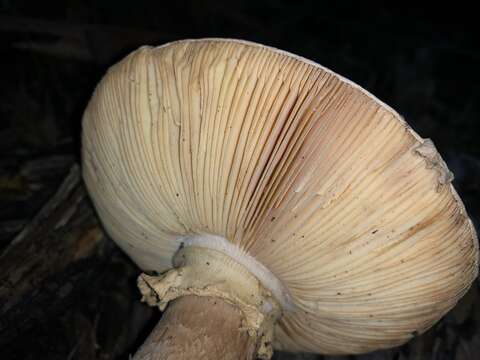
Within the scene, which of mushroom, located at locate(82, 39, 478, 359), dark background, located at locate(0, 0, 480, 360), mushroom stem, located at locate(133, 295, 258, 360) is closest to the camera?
mushroom, located at locate(82, 39, 478, 359)

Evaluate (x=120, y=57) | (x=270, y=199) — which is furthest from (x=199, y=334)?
(x=120, y=57)

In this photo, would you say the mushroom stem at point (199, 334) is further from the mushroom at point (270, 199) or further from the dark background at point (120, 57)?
the dark background at point (120, 57)

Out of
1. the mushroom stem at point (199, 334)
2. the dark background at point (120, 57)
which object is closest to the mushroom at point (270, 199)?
A: the mushroom stem at point (199, 334)

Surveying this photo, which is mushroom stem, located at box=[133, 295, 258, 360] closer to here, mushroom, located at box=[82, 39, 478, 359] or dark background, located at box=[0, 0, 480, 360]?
mushroom, located at box=[82, 39, 478, 359]

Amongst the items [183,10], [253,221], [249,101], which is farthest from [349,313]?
[183,10]

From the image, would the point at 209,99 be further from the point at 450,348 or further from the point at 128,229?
the point at 450,348

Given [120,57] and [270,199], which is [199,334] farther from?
[120,57]


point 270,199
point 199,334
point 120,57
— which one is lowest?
point 120,57

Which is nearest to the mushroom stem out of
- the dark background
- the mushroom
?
the mushroom
